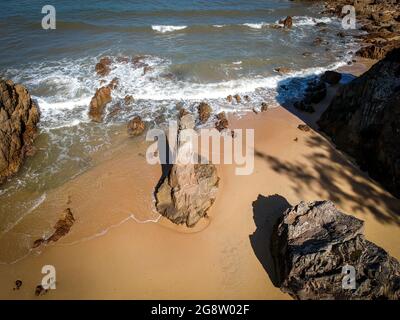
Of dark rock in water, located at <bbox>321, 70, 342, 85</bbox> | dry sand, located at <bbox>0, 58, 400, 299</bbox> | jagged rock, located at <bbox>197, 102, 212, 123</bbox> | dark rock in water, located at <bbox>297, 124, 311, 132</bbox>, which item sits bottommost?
dry sand, located at <bbox>0, 58, 400, 299</bbox>

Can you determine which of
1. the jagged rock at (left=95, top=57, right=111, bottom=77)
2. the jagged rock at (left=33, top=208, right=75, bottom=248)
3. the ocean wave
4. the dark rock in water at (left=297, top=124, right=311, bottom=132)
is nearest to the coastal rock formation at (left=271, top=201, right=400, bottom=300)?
the dark rock in water at (left=297, top=124, right=311, bottom=132)

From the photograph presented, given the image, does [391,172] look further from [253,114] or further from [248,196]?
[253,114]

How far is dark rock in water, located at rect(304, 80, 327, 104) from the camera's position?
16016mm

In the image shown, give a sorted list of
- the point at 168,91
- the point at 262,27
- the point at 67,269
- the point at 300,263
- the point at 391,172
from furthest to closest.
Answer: the point at 262,27 < the point at 168,91 < the point at 391,172 < the point at 67,269 < the point at 300,263

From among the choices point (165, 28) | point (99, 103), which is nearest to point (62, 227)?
point (99, 103)

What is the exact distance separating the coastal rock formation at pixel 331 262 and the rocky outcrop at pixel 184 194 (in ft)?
8.76

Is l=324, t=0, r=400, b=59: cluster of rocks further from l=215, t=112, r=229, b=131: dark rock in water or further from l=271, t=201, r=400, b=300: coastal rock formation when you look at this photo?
l=271, t=201, r=400, b=300: coastal rock formation

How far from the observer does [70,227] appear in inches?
412

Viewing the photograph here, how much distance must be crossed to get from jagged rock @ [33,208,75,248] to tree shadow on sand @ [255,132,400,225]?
278 inches

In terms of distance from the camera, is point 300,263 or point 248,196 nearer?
point 300,263

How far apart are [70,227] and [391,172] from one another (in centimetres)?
1059
